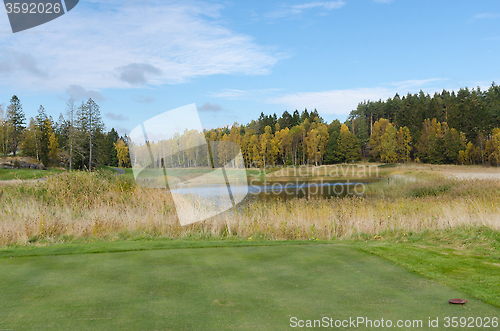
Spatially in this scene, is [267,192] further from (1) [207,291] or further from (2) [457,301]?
(2) [457,301]

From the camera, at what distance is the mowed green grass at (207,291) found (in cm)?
322

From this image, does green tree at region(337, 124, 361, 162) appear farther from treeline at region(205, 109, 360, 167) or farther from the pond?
the pond

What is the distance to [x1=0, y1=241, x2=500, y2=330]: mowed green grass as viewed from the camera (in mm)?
3222

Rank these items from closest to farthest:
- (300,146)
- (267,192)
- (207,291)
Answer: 1. (207,291)
2. (267,192)
3. (300,146)

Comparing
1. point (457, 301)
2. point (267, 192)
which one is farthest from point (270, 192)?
point (457, 301)

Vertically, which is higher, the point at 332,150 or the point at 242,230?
the point at 332,150

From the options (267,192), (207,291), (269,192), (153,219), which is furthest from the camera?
(269,192)

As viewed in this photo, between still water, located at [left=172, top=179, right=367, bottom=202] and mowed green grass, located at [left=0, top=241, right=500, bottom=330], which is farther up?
mowed green grass, located at [left=0, top=241, right=500, bottom=330]

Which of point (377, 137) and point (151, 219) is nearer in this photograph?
point (151, 219)

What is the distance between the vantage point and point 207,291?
4027mm

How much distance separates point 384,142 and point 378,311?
3156 inches

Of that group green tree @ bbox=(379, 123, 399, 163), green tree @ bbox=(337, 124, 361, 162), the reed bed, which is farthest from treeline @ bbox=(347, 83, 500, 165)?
the reed bed

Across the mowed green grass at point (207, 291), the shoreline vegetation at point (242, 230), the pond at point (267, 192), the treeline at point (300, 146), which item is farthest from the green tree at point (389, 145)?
the mowed green grass at point (207, 291)

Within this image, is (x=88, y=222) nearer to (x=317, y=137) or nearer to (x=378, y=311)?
(x=378, y=311)
